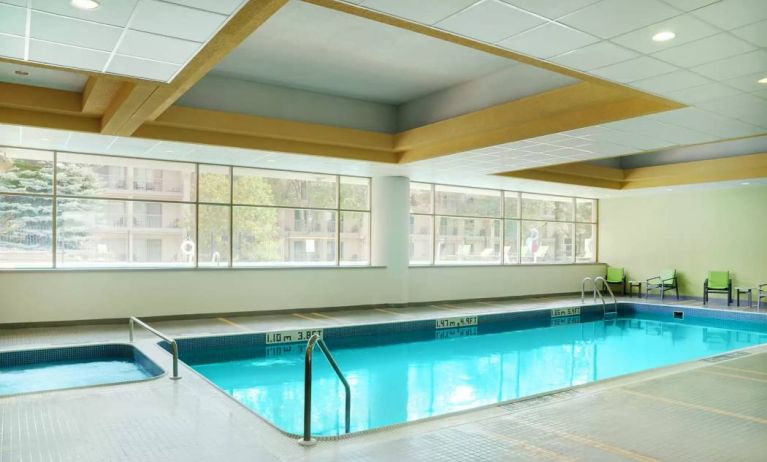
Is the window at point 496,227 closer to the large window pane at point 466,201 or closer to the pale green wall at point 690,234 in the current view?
the large window pane at point 466,201

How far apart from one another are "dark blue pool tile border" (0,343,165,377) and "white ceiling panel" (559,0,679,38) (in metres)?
5.09

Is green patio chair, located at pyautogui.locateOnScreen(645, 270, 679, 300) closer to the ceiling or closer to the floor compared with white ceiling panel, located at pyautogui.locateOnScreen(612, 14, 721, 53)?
closer to the floor

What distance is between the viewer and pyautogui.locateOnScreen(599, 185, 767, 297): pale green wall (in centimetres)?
1227

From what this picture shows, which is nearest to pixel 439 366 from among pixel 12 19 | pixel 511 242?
pixel 12 19

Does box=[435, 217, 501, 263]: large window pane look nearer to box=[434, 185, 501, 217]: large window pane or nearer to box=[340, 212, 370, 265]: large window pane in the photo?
box=[434, 185, 501, 217]: large window pane

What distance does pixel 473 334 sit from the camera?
952cm

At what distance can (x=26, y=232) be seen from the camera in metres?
8.24

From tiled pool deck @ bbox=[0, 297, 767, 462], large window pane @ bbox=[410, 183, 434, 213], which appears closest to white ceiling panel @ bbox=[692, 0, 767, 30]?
tiled pool deck @ bbox=[0, 297, 767, 462]

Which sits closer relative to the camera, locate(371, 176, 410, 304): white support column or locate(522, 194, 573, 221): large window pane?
locate(371, 176, 410, 304): white support column

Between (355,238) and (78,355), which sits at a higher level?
(355,238)

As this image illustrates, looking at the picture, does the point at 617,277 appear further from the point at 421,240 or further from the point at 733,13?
the point at 733,13

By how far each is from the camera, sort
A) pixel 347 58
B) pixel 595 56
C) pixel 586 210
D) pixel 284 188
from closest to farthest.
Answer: pixel 595 56, pixel 347 58, pixel 284 188, pixel 586 210

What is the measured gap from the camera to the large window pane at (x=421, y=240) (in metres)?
12.1

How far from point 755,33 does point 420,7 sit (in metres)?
2.23
